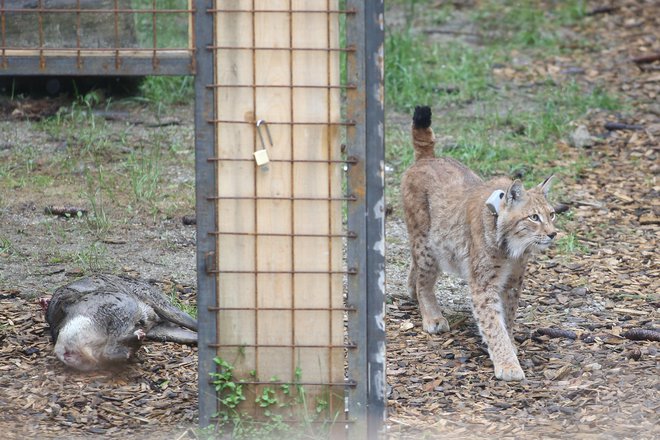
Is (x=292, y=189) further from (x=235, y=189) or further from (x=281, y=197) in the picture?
(x=235, y=189)

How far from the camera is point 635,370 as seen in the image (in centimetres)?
566

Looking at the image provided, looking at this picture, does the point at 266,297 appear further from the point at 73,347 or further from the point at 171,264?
the point at 171,264

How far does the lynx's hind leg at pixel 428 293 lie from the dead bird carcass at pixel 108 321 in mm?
1412

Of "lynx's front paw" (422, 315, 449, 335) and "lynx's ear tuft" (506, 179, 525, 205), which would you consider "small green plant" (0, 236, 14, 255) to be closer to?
"lynx's front paw" (422, 315, 449, 335)

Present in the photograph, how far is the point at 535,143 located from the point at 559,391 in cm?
437

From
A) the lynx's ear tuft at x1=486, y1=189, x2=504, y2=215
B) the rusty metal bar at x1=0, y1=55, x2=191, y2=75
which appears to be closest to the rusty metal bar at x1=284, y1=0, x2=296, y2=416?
the rusty metal bar at x1=0, y1=55, x2=191, y2=75

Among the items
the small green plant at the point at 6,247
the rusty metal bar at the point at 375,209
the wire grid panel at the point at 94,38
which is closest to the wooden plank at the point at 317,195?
the rusty metal bar at the point at 375,209

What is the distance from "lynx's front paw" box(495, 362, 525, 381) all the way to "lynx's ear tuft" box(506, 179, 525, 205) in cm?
95

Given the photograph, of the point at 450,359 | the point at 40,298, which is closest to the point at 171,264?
the point at 40,298

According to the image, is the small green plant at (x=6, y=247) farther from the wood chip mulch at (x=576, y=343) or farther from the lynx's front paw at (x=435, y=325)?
the lynx's front paw at (x=435, y=325)

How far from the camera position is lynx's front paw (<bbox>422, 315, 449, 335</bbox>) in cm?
643

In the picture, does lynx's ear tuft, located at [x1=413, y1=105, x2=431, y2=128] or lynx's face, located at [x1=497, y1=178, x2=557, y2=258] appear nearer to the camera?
lynx's face, located at [x1=497, y1=178, x2=557, y2=258]

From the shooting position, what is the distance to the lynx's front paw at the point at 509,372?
569 cm

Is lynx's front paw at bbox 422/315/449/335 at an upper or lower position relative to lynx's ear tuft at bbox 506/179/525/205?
lower
